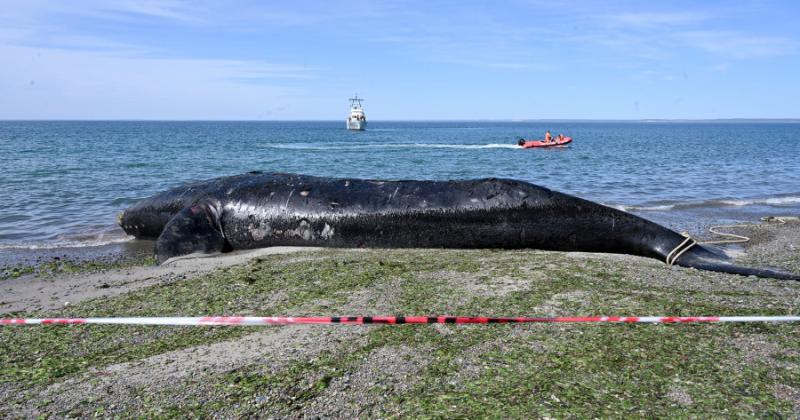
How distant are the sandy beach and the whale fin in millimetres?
1500

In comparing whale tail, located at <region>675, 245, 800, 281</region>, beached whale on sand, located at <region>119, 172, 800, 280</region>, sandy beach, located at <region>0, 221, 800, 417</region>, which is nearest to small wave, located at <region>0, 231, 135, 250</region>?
beached whale on sand, located at <region>119, 172, 800, 280</region>

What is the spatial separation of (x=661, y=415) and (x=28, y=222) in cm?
1358

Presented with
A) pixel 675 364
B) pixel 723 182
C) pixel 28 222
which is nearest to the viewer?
pixel 675 364

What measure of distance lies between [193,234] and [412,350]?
18.3 ft

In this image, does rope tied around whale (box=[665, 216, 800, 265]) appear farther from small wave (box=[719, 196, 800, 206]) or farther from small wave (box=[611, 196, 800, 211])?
small wave (box=[719, 196, 800, 206])

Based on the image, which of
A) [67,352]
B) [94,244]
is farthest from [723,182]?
[67,352]

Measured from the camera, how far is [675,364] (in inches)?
152

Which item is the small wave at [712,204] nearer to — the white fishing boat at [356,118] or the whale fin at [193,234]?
the whale fin at [193,234]

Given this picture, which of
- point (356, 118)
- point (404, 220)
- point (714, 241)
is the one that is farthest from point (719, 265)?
point (356, 118)

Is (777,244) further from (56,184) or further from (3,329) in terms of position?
(56,184)

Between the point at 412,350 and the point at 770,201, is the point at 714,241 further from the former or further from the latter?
the point at 770,201

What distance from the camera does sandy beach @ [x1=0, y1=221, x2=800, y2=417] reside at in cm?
337

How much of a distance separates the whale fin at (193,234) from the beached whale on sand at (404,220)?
0.01 meters

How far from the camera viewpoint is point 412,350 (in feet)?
13.6
